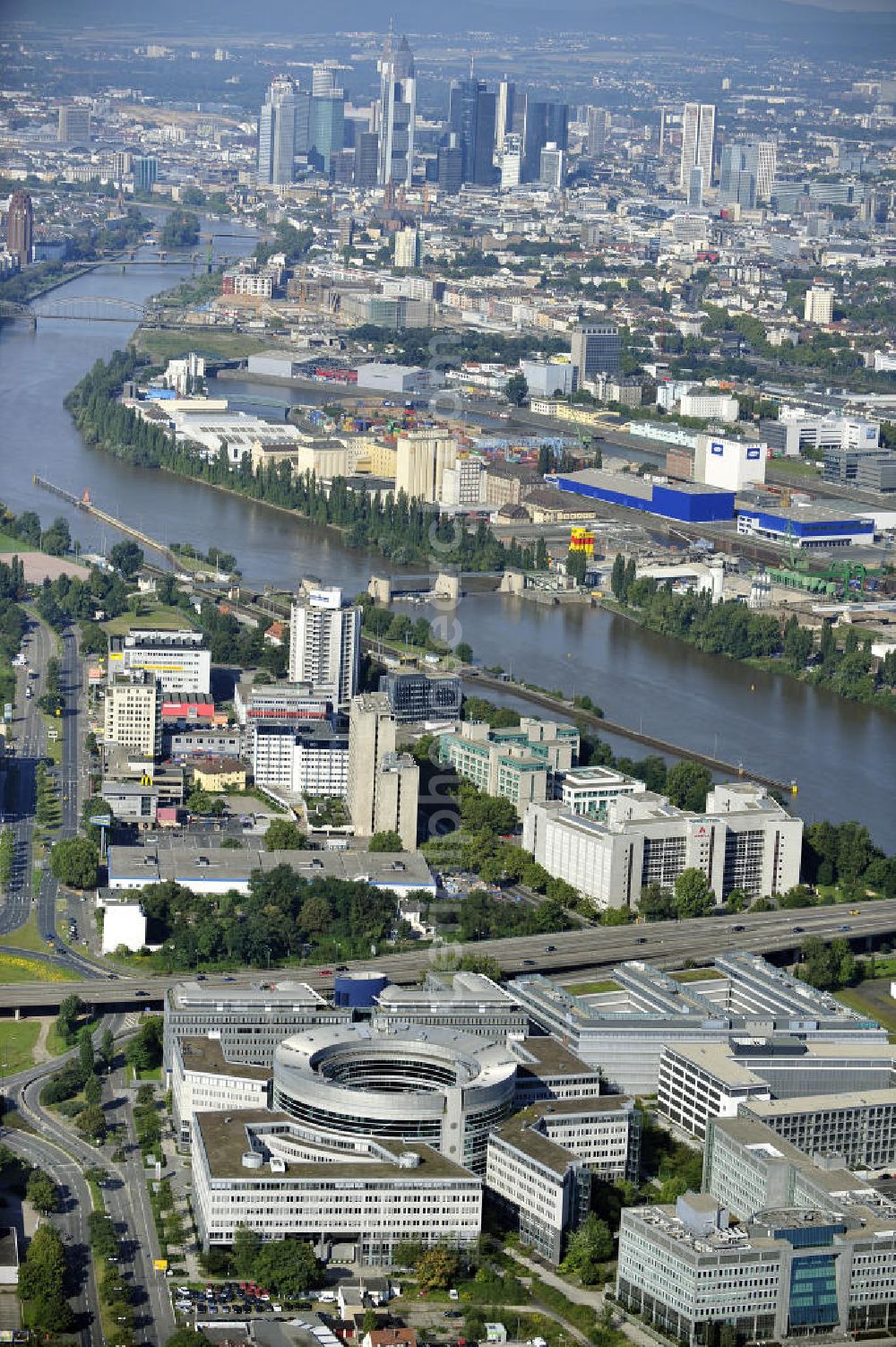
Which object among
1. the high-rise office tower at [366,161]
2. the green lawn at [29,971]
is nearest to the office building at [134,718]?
the green lawn at [29,971]

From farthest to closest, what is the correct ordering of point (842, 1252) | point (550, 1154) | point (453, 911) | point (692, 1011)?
point (453, 911) → point (692, 1011) → point (550, 1154) → point (842, 1252)

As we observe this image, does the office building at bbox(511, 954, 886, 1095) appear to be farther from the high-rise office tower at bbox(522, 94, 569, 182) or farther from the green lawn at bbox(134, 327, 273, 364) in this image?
the high-rise office tower at bbox(522, 94, 569, 182)

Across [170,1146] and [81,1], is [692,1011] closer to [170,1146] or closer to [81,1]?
[170,1146]

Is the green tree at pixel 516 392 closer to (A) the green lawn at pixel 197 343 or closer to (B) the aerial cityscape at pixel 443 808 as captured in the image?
(B) the aerial cityscape at pixel 443 808

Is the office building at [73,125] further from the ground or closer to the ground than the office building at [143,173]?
further from the ground

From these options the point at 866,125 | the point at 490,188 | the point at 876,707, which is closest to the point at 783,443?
the point at 876,707

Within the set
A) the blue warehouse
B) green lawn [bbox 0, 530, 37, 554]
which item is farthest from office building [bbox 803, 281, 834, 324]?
green lawn [bbox 0, 530, 37, 554]

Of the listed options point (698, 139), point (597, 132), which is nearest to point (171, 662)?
point (698, 139)
